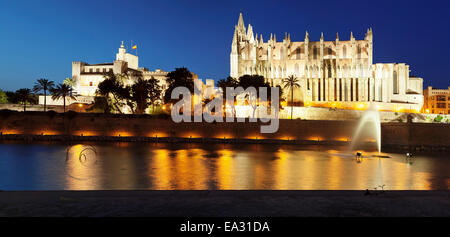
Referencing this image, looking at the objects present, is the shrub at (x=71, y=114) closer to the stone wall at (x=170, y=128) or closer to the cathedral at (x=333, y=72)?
the stone wall at (x=170, y=128)

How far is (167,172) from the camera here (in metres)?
18.2

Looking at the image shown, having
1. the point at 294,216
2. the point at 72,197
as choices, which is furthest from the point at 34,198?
the point at 294,216

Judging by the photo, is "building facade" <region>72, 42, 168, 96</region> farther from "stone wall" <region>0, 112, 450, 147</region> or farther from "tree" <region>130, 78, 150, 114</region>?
"stone wall" <region>0, 112, 450, 147</region>

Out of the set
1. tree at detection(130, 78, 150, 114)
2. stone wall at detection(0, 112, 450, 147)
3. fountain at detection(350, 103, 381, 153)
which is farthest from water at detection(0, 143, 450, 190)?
tree at detection(130, 78, 150, 114)

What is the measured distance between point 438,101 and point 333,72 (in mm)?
20537

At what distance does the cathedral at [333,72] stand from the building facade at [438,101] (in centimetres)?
403

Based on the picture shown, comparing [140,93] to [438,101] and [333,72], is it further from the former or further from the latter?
[438,101]

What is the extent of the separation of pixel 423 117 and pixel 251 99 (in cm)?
2373

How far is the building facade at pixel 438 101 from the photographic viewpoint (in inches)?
2633

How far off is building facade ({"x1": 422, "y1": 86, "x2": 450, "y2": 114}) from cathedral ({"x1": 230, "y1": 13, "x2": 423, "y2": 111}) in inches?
159

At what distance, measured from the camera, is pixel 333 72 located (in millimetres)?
70688
